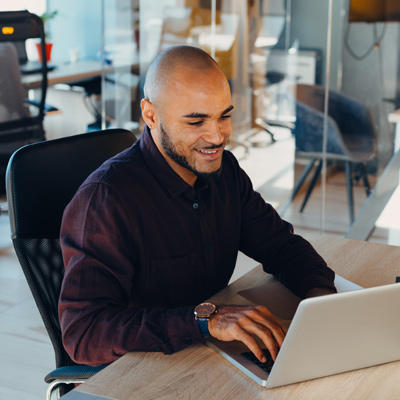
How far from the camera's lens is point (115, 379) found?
46.9 inches

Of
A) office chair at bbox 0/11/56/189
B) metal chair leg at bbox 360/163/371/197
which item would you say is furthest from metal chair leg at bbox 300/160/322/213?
office chair at bbox 0/11/56/189

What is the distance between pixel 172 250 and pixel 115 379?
0.41m

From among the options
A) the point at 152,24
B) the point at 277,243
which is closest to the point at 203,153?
the point at 277,243

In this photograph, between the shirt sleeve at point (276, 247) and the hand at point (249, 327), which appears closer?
the hand at point (249, 327)

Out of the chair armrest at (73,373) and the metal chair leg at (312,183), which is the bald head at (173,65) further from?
the metal chair leg at (312,183)

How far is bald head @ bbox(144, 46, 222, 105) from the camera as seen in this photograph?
59.4 inches

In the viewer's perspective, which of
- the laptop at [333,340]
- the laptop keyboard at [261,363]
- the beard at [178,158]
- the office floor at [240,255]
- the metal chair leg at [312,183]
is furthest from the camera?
the metal chair leg at [312,183]

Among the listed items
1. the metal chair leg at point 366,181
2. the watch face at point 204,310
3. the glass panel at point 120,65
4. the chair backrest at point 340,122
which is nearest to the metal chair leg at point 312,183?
the chair backrest at point 340,122

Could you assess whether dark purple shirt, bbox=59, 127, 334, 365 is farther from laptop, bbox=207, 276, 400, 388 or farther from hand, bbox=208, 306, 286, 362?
laptop, bbox=207, 276, 400, 388

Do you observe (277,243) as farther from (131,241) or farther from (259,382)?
(259,382)

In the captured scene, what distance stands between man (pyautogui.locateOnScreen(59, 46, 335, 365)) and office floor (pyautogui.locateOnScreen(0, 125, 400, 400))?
1.19 metres

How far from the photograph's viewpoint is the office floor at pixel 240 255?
2666mm

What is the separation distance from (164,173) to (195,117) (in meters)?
0.15

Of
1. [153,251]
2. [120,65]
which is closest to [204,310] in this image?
[153,251]
